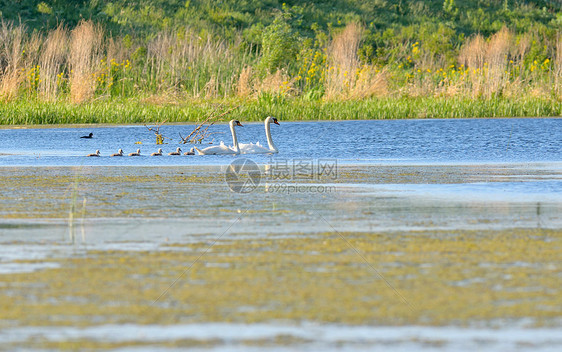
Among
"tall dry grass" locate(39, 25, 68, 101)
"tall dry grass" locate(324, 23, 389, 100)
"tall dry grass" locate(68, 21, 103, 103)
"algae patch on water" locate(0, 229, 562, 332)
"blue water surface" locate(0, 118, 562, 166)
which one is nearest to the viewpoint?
"algae patch on water" locate(0, 229, 562, 332)

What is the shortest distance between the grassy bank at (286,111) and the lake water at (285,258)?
11257mm

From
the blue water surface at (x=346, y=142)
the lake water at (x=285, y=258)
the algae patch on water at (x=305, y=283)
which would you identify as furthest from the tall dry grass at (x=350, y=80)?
the algae patch on water at (x=305, y=283)

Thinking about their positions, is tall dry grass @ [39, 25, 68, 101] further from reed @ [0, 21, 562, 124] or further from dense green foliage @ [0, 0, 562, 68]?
dense green foliage @ [0, 0, 562, 68]

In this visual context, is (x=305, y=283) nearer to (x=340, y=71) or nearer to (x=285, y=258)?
(x=285, y=258)

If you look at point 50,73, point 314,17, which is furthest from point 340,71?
point 314,17

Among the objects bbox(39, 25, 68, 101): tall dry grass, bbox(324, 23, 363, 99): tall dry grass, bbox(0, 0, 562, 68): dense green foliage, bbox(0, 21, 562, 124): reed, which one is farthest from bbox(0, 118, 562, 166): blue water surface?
bbox(0, 0, 562, 68): dense green foliage

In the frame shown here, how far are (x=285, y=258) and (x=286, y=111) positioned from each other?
19.4 meters

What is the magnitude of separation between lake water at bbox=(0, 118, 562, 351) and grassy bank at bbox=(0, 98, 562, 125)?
1126 cm

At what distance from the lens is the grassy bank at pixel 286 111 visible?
83.0 ft

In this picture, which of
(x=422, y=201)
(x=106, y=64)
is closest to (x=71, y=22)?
(x=106, y=64)

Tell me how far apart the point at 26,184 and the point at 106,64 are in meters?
20.0

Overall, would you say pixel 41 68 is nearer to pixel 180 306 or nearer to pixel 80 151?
pixel 80 151

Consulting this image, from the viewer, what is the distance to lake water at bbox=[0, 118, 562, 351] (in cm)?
491

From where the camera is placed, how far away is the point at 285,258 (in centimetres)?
675
